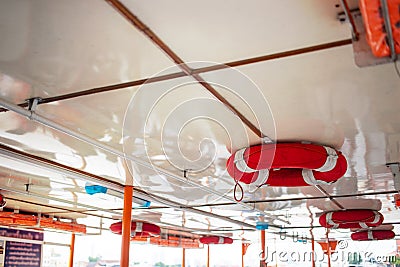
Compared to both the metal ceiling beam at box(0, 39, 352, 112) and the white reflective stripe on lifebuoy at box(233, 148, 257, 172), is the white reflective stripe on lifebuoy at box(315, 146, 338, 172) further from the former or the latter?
the metal ceiling beam at box(0, 39, 352, 112)

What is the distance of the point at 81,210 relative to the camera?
11188 mm

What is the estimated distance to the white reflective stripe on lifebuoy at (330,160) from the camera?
16.4ft

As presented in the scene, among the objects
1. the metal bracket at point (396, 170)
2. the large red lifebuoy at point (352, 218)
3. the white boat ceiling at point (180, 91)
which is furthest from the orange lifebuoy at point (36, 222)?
the metal bracket at point (396, 170)

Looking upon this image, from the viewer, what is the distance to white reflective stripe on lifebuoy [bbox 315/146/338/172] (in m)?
5.00

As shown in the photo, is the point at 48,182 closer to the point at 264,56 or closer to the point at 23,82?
the point at 23,82

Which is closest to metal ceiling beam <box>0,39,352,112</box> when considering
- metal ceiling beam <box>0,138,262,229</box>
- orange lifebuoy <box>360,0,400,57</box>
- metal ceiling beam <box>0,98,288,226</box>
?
metal ceiling beam <box>0,98,288,226</box>

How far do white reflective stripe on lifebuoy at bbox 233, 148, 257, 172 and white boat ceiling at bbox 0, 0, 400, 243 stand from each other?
14 centimetres

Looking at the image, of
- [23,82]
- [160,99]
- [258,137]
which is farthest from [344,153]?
[23,82]

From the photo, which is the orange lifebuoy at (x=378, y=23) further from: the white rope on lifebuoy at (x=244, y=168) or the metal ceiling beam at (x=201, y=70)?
the white rope on lifebuoy at (x=244, y=168)

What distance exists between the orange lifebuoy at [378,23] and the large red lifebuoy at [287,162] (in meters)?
2.75

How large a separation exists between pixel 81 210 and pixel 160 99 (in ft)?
26.3

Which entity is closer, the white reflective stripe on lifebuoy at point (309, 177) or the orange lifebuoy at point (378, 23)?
the orange lifebuoy at point (378, 23)
